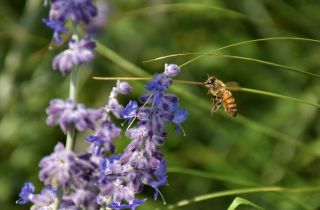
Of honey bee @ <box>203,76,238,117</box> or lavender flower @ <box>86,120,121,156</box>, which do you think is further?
honey bee @ <box>203,76,238,117</box>

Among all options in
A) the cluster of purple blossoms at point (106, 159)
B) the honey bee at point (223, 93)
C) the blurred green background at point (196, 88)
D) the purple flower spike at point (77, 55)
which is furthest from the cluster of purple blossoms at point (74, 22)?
the blurred green background at point (196, 88)

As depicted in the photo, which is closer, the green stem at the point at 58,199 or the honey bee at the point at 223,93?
the green stem at the point at 58,199

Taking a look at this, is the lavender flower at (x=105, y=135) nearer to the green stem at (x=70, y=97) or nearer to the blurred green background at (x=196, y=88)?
the green stem at (x=70, y=97)

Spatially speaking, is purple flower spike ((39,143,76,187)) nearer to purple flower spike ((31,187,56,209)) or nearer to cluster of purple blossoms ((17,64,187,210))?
cluster of purple blossoms ((17,64,187,210))

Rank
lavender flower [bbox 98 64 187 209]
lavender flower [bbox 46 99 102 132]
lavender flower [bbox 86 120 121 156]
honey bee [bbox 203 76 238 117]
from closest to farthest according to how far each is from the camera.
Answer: lavender flower [bbox 46 99 102 132] → lavender flower [bbox 86 120 121 156] → lavender flower [bbox 98 64 187 209] → honey bee [bbox 203 76 238 117]

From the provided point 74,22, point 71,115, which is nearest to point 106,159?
point 71,115

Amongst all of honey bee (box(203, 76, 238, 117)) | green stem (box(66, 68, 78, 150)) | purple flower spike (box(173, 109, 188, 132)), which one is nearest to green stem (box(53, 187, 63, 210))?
green stem (box(66, 68, 78, 150))
